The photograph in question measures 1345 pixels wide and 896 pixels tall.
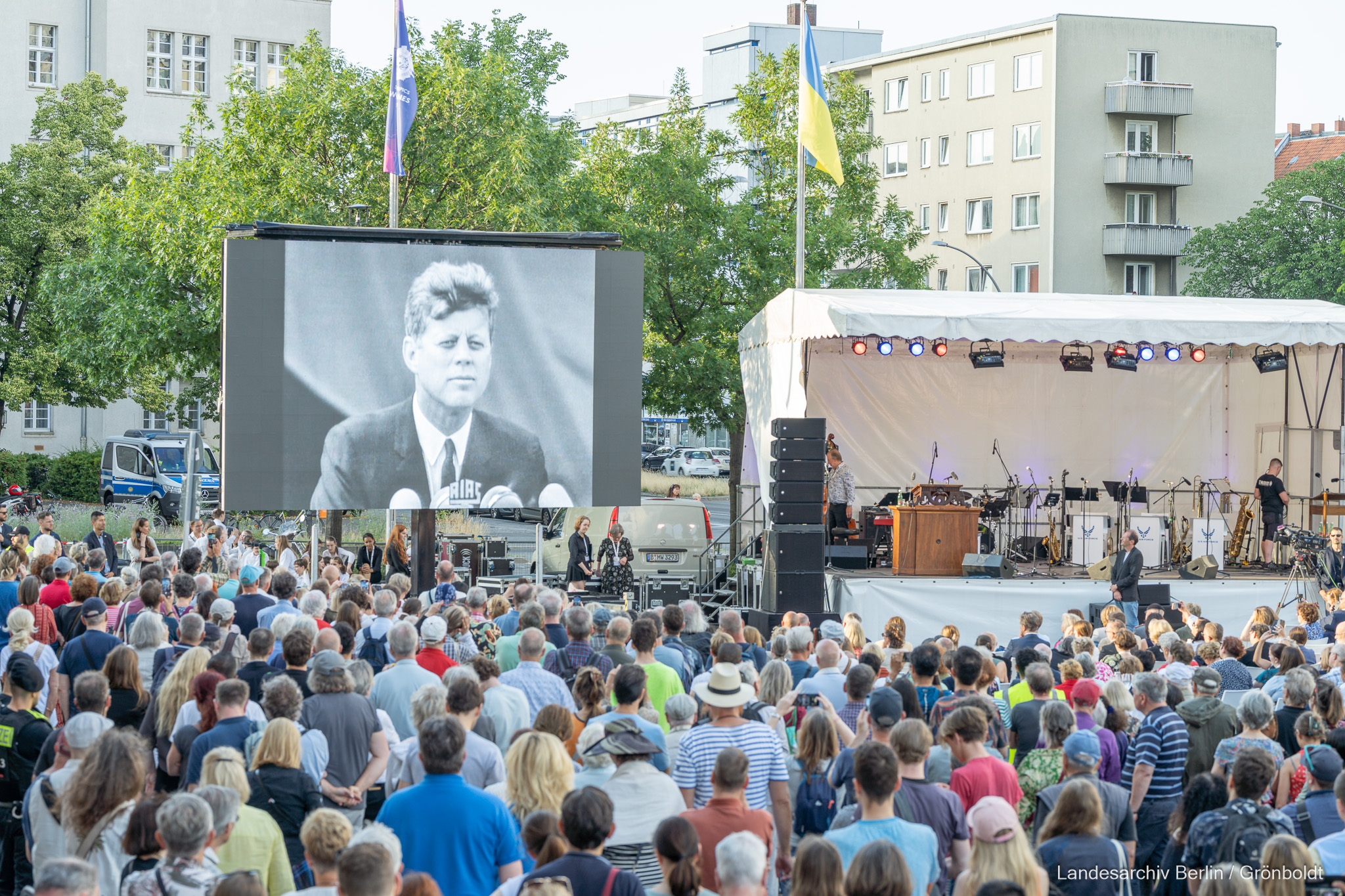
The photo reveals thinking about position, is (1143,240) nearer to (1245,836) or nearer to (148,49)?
(148,49)

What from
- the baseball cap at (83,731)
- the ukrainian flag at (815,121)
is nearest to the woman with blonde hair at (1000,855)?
the baseball cap at (83,731)

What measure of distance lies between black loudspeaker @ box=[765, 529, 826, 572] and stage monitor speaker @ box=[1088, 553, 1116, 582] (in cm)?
387

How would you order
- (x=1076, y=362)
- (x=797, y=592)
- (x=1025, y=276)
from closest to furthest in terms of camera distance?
(x=797, y=592) → (x=1076, y=362) → (x=1025, y=276)

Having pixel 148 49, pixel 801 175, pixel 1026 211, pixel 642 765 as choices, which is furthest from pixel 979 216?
pixel 642 765

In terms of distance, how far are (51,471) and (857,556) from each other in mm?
26041

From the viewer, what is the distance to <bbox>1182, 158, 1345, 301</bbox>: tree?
4447 cm

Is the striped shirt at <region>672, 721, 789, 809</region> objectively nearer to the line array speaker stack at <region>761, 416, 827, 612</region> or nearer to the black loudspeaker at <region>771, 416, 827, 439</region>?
the line array speaker stack at <region>761, 416, 827, 612</region>

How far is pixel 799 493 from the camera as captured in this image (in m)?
14.5

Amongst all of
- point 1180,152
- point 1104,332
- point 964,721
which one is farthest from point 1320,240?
point 964,721

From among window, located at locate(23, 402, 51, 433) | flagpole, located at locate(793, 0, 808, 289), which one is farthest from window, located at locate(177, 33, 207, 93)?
flagpole, located at locate(793, 0, 808, 289)

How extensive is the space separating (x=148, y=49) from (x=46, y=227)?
9.90m

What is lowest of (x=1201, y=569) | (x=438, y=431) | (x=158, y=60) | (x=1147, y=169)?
(x=1201, y=569)

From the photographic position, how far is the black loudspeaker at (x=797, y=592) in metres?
14.5

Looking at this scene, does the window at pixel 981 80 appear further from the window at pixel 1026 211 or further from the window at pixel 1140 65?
the window at pixel 1140 65
